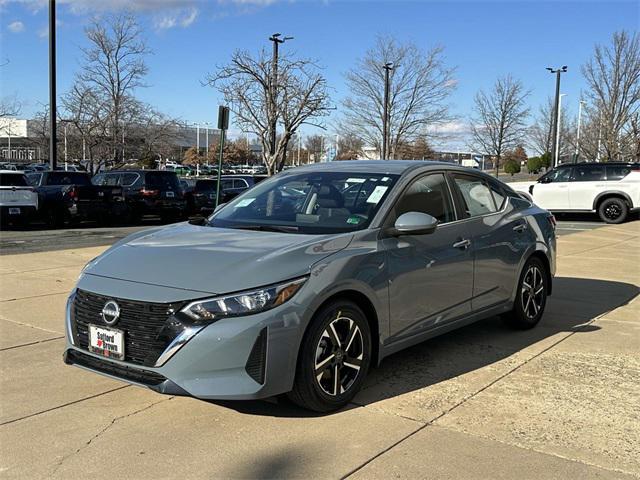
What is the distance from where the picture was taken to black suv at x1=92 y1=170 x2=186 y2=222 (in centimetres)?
1962

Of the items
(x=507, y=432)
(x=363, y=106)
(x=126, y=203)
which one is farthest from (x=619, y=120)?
(x=507, y=432)

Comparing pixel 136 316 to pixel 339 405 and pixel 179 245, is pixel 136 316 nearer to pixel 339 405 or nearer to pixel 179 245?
pixel 179 245

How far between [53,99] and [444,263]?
708 inches

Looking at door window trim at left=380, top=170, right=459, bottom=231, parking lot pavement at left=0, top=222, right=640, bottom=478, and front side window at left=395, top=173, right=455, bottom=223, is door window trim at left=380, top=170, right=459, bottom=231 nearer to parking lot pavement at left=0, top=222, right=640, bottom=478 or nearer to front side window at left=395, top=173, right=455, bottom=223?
front side window at left=395, top=173, right=455, bottom=223

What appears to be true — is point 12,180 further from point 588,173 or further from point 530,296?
point 588,173

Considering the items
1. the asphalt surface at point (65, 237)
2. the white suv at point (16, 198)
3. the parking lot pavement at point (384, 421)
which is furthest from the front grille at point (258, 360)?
the white suv at point (16, 198)

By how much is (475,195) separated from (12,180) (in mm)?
14350

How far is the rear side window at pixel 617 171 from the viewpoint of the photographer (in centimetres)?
1919

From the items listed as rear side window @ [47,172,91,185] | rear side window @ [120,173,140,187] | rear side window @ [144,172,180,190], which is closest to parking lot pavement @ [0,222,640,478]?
rear side window @ [47,172,91,185]

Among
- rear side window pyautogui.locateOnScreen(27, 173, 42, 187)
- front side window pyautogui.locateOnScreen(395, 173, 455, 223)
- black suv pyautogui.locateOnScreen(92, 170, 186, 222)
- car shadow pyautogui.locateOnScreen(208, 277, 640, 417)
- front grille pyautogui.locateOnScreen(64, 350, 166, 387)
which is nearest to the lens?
front grille pyautogui.locateOnScreen(64, 350, 166, 387)

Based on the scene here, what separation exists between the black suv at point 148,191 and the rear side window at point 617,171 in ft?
43.7

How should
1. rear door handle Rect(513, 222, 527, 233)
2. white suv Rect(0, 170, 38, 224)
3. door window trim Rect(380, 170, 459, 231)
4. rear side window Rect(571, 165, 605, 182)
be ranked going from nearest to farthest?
1. door window trim Rect(380, 170, 459, 231)
2. rear door handle Rect(513, 222, 527, 233)
3. white suv Rect(0, 170, 38, 224)
4. rear side window Rect(571, 165, 605, 182)

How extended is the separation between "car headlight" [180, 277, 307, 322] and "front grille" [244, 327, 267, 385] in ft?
0.49

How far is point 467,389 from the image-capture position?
441 centimetres
